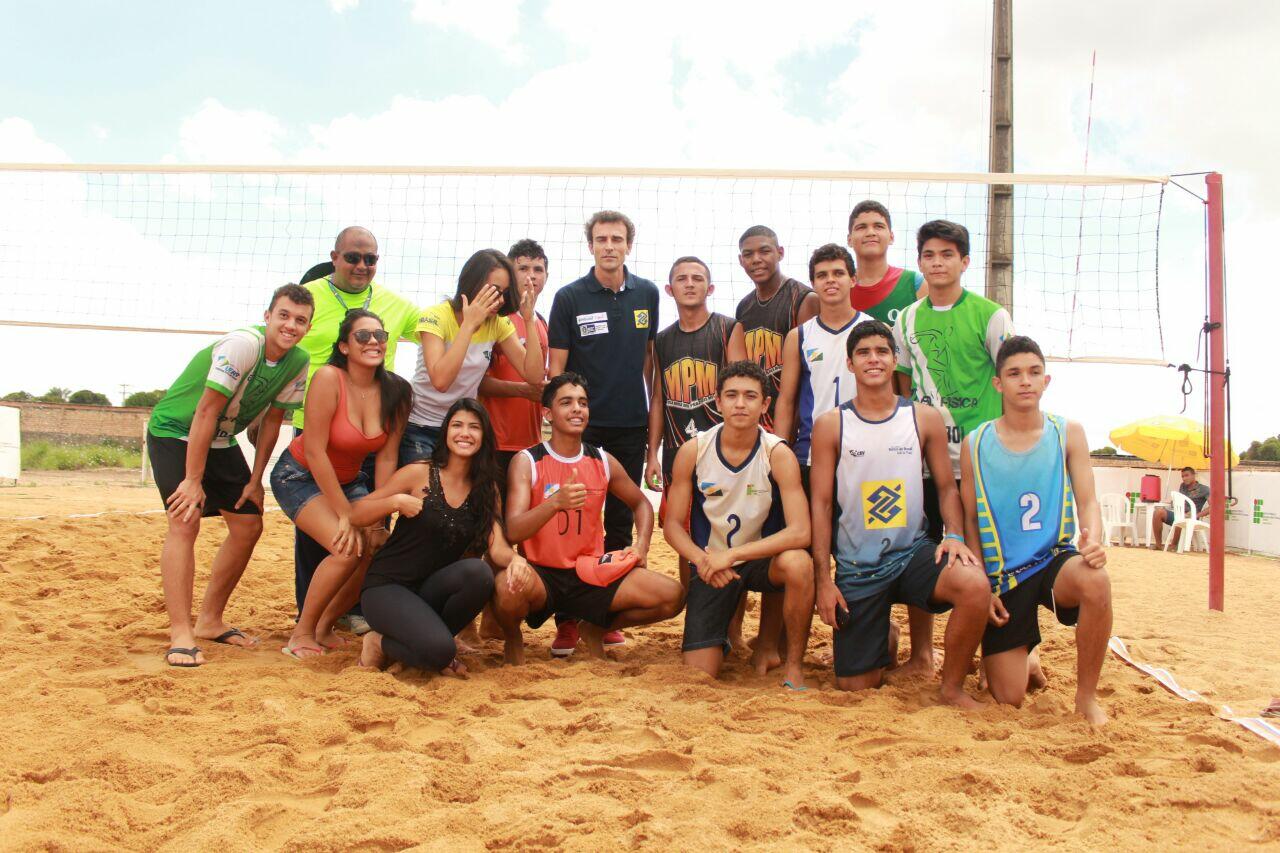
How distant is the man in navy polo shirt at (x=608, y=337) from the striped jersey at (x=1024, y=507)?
1762mm

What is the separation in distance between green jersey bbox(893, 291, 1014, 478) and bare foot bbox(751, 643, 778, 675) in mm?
1099

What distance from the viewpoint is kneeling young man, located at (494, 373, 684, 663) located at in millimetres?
3840

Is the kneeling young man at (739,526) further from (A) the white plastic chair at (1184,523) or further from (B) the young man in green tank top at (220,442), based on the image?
(A) the white plastic chair at (1184,523)

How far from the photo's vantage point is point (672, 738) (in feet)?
9.19

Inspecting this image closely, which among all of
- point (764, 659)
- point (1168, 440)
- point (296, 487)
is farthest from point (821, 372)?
point (1168, 440)

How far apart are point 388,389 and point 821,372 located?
1873mm

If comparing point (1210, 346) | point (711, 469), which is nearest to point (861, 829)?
point (711, 469)

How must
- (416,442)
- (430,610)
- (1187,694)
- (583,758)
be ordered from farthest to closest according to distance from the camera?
(416,442)
(430,610)
(1187,694)
(583,758)

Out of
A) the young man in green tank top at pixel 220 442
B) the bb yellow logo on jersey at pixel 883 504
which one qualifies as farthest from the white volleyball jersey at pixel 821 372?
the young man in green tank top at pixel 220 442

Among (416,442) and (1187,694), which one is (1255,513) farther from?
(416,442)

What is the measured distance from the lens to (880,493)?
3547 mm

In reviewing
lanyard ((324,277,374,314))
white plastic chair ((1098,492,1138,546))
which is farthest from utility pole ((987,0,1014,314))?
lanyard ((324,277,374,314))

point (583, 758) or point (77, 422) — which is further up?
point (77, 422)

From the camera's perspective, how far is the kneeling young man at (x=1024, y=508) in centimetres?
326
